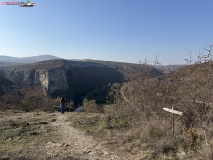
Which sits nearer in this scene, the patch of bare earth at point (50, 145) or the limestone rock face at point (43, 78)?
the patch of bare earth at point (50, 145)

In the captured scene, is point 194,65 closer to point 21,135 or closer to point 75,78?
point 21,135

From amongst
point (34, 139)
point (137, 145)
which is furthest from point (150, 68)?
point (34, 139)

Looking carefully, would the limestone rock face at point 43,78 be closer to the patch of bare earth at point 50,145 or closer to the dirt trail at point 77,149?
the patch of bare earth at point 50,145

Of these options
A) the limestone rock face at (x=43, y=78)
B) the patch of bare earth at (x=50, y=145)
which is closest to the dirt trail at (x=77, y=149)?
the patch of bare earth at (x=50, y=145)

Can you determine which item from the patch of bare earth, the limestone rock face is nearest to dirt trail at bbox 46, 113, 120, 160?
the patch of bare earth

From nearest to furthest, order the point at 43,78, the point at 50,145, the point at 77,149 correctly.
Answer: the point at 77,149 → the point at 50,145 → the point at 43,78

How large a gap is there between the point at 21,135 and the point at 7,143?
77 cm

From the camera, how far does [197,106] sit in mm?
4367

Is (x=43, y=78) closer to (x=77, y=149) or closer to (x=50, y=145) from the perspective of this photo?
(x=50, y=145)

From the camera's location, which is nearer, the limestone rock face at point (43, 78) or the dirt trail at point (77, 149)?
the dirt trail at point (77, 149)

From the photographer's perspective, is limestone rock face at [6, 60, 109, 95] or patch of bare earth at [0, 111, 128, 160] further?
limestone rock face at [6, 60, 109, 95]

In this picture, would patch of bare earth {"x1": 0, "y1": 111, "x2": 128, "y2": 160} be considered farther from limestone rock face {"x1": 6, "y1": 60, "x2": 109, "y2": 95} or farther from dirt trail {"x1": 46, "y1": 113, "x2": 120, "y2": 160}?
limestone rock face {"x1": 6, "y1": 60, "x2": 109, "y2": 95}

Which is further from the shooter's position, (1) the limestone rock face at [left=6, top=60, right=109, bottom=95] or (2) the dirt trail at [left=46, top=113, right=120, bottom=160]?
(1) the limestone rock face at [left=6, top=60, right=109, bottom=95]

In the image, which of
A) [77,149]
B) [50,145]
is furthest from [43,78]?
[77,149]
